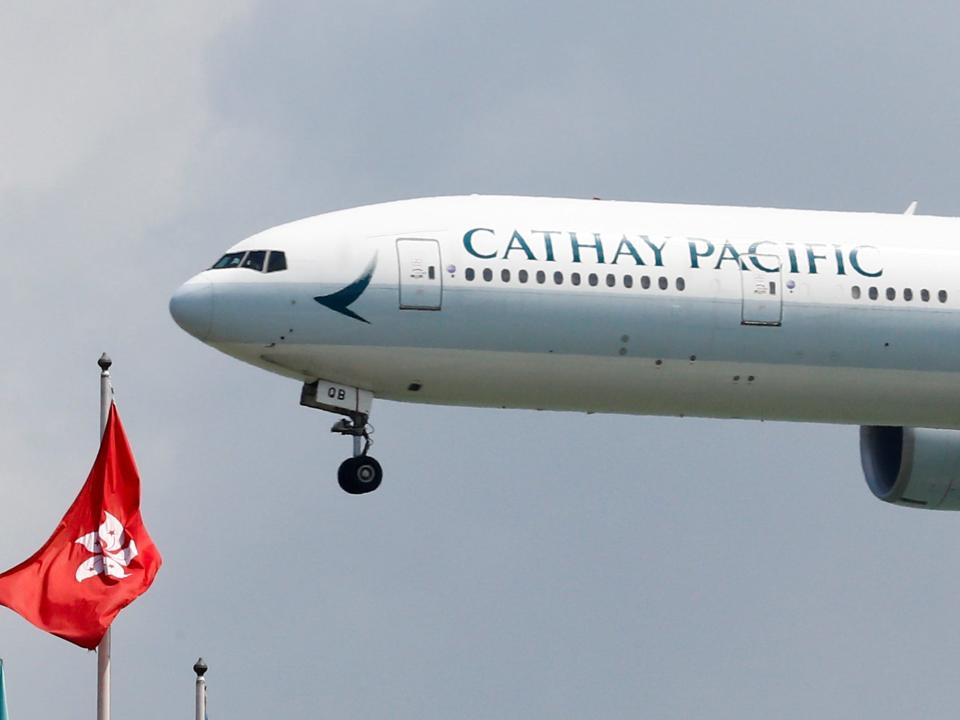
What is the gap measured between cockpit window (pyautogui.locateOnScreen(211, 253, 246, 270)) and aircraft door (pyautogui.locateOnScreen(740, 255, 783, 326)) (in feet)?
37.9

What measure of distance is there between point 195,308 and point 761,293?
1300 cm

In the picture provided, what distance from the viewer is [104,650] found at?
6053cm

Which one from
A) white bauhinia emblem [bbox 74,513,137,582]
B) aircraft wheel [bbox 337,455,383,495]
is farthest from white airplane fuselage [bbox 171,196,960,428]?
white bauhinia emblem [bbox 74,513,137,582]

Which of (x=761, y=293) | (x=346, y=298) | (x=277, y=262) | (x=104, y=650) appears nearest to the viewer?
(x=104, y=650)

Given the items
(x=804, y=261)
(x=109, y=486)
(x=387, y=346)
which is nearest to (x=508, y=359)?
(x=387, y=346)

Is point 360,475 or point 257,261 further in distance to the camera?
point 360,475

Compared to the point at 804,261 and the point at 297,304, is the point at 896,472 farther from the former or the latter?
the point at 297,304

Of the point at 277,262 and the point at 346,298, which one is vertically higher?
the point at 277,262

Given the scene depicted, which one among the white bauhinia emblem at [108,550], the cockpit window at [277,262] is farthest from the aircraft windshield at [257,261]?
the white bauhinia emblem at [108,550]

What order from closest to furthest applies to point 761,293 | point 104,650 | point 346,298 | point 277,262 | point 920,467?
point 104,650, point 346,298, point 277,262, point 761,293, point 920,467

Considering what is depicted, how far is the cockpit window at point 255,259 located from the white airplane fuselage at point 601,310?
0.51 feet

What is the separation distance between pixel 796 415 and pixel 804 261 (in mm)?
3771

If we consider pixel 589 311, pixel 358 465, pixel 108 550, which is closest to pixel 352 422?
pixel 358 465

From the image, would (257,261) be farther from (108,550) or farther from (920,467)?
(920,467)
